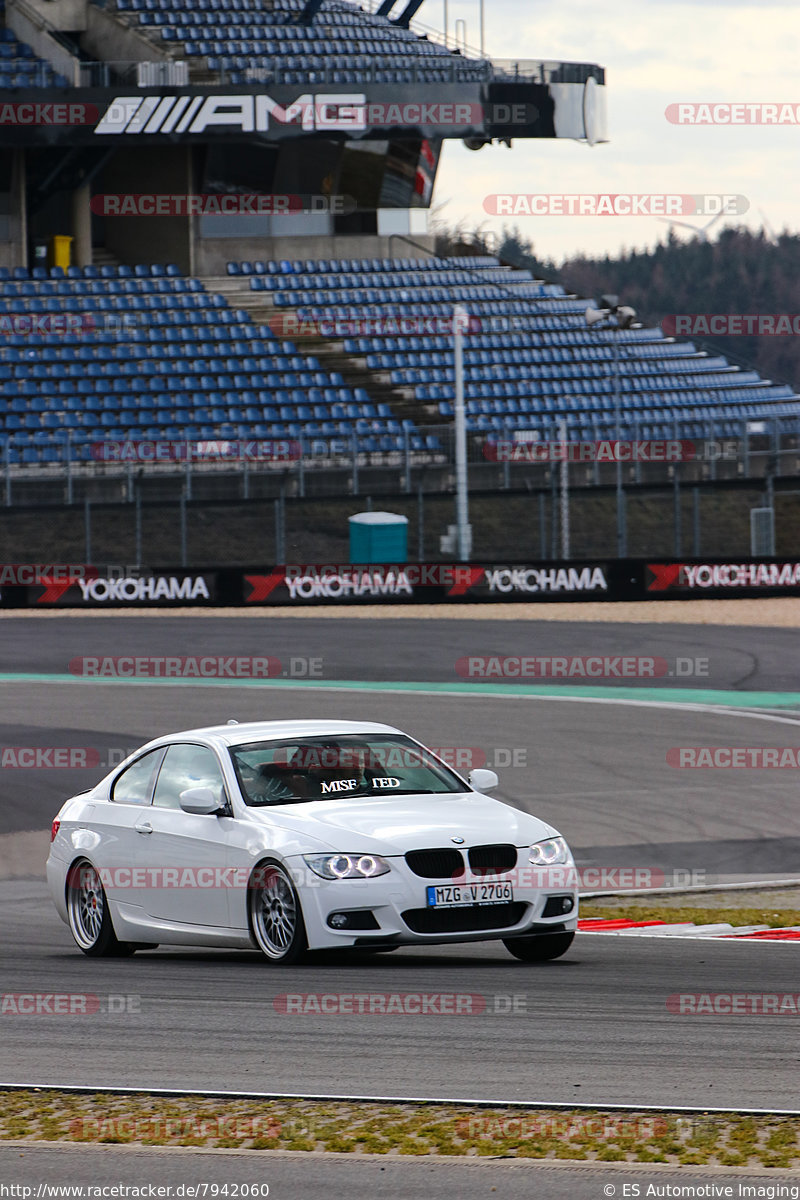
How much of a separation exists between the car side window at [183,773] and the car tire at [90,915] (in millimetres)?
604

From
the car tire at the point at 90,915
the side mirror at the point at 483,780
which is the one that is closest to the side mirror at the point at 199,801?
the car tire at the point at 90,915

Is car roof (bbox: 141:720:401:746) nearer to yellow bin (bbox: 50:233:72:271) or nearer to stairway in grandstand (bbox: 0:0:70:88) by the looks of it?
stairway in grandstand (bbox: 0:0:70:88)

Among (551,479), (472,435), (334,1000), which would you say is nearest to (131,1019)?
(334,1000)

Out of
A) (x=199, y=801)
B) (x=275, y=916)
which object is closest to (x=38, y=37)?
(x=199, y=801)

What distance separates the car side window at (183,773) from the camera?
9266 millimetres

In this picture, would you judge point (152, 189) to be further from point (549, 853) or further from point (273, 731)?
point (549, 853)

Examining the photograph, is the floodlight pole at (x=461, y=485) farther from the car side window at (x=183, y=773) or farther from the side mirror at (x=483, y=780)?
the side mirror at (x=483, y=780)

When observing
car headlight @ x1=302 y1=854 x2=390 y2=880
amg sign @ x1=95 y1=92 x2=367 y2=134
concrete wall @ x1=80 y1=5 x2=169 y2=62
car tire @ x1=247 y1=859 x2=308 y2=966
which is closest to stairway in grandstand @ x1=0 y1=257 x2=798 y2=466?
amg sign @ x1=95 y1=92 x2=367 y2=134

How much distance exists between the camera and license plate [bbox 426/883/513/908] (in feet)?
26.9

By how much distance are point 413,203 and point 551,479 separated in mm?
19469

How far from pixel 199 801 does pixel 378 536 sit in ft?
87.4

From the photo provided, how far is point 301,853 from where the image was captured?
325 inches

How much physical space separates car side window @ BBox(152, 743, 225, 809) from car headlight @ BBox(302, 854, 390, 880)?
1126mm

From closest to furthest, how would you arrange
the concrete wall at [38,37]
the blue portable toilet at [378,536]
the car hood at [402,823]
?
1. the car hood at [402,823]
2. the blue portable toilet at [378,536]
3. the concrete wall at [38,37]
